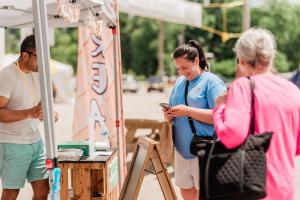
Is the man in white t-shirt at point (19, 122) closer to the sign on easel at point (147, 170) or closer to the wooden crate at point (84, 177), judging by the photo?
the wooden crate at point (84, 177)

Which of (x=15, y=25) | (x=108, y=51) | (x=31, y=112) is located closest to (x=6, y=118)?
(x=31, y=112)

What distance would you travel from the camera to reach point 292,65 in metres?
71.0

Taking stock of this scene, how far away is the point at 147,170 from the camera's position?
474 centimetres

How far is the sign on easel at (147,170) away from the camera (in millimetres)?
4723

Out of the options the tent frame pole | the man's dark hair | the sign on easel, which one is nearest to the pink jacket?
the tent frame pole

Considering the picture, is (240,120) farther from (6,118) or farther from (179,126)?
(6,118)

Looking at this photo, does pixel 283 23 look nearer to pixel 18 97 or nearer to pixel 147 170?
pixel 147 170

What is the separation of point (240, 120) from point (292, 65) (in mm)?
70291

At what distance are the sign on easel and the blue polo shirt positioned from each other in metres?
0.20

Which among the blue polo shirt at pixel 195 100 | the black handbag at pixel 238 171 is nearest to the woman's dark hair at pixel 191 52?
the blue polo shirt at pixel 195 100

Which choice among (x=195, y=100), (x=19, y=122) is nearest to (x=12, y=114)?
(x=19, y=122)

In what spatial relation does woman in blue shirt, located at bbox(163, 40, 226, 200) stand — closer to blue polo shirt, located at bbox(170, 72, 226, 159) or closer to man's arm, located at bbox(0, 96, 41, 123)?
blue polo shirt, located at bbox(170, 72, 226, 159)

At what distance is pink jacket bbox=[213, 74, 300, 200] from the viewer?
115 inches

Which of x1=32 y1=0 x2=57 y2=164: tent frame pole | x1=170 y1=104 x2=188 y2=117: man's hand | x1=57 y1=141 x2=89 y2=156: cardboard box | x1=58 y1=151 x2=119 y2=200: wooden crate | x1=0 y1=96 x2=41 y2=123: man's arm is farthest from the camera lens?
x1=57 y1=141 x2=89 y2=156: cardboard box
